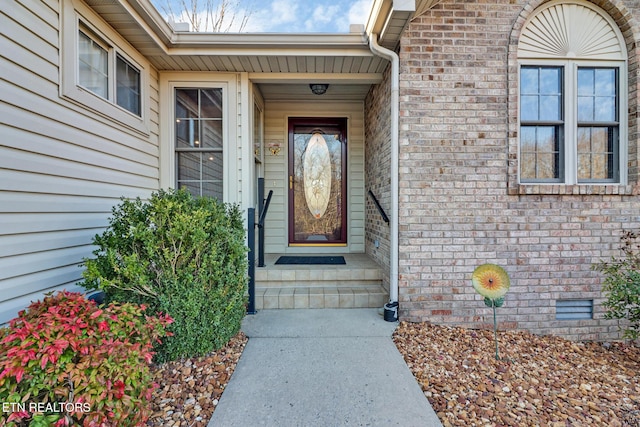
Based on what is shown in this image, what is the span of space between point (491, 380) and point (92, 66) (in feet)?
13.3

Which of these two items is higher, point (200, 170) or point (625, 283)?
point (200, 170)

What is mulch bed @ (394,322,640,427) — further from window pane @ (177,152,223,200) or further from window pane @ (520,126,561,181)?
window pane @ (177,152,223,200)

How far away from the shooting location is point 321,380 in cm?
207

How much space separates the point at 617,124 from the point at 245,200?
4.10 m

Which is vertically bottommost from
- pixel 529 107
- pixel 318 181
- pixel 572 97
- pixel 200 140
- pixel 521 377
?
pixel 521 377

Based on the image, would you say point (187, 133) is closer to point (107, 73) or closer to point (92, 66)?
point (107, 73)

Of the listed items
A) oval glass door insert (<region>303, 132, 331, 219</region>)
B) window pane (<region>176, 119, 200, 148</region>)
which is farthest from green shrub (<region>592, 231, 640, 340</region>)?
window pane (<region>176, 119, 200, 148</region>)

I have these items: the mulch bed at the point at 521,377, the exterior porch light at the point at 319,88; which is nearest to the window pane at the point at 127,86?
the exterior porch light at the point at 319,88

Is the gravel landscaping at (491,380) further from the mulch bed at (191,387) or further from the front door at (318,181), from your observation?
the front door at (318,181)

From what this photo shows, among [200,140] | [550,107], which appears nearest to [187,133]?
[200,140]

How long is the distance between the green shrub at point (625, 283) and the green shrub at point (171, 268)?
3450mm

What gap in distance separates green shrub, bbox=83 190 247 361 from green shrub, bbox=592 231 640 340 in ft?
11.3

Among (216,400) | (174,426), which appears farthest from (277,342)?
(174,426)

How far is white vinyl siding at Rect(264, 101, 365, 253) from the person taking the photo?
15.5 ft
